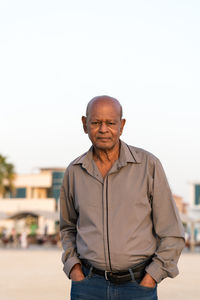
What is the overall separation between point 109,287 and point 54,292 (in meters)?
9.91

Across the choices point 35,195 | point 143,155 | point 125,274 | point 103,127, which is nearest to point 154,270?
point 125,274

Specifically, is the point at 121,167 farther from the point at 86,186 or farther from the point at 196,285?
the point at 196,285

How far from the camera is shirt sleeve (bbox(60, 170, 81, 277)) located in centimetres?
358

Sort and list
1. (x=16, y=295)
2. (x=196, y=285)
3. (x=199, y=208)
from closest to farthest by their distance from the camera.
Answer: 1. (x=16, y=295)
2. (x=196, y=285)
3. (x=199, y=208)

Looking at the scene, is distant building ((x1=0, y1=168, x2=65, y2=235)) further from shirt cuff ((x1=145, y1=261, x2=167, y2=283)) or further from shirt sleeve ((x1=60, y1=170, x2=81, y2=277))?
shirt cuff ((x1=145, y1=261, x2=167, y2=283))

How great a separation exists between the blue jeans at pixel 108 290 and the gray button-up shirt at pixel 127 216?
0.07 meters

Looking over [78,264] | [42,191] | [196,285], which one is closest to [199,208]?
[42,191]

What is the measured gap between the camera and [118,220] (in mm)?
3357

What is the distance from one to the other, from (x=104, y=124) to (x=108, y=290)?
2.45ft

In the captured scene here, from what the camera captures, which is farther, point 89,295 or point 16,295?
point 16,295

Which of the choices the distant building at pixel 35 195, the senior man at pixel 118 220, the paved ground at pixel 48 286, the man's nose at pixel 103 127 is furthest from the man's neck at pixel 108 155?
the distant building at pixel 35 195

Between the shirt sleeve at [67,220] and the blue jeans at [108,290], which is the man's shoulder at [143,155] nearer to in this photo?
the shirt sleeve at [67,220]

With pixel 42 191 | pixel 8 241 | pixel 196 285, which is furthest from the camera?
pixel 42 191

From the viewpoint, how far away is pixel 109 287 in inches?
134
